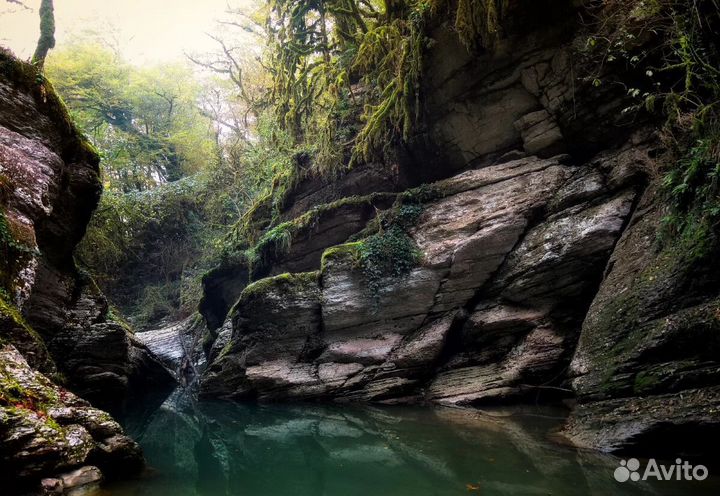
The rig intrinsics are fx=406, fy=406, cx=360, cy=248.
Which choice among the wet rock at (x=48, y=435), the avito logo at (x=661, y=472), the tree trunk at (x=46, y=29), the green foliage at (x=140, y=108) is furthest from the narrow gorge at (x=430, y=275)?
the green foliage at (x=140, y=108)

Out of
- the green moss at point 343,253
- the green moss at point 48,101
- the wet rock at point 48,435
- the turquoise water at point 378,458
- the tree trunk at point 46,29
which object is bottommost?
the turquoise water at point 378,458

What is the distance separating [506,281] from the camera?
8875 millimetres

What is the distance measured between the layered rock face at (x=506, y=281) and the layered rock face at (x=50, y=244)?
2995 millimetres

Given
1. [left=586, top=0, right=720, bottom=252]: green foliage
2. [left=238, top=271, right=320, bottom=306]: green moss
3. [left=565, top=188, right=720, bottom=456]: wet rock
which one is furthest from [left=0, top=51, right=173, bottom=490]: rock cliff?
[left=586, top=0, right=720, bottom=252]: green foliage

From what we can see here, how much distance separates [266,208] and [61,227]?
7.53 m

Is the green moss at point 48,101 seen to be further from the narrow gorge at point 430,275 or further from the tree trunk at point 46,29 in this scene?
the tree trunk at point 46,29

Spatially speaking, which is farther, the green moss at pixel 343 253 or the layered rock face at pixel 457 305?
the green moss at pixel 343 253

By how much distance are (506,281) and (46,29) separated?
578 inches

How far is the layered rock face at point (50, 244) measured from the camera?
6.12m

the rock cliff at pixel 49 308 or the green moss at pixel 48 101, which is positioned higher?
the green moss at pixel 48 101

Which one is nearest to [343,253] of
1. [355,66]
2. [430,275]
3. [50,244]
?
[430,275]

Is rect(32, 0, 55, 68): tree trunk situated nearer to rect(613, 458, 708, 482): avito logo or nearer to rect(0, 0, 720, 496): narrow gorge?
rect(0, 0, 720, 496): narrow gorge

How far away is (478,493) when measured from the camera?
12.7 ft

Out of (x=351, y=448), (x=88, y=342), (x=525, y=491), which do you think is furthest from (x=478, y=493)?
(x=88, y=342)
